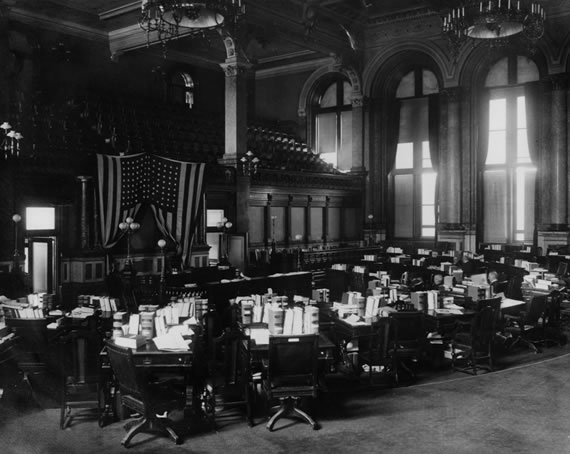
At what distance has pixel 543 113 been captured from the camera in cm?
1675

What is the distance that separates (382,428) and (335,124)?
16195mm

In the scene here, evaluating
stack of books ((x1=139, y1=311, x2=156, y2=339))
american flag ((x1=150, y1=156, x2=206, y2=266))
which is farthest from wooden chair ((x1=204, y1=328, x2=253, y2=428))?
american flag ((x1=150, y1=156, x2=206, y2=266))

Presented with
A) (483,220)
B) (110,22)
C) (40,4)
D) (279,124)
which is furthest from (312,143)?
(40,4)

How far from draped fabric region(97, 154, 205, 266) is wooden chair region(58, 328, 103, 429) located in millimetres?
6248

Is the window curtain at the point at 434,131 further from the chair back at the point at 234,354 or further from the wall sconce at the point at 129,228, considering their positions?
the chair back at the point at 234,354

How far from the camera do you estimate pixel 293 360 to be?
5.88 m

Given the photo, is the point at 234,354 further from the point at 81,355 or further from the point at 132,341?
the point at 81,355

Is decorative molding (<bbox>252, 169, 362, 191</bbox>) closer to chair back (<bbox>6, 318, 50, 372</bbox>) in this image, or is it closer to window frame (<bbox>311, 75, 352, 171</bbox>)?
window frame (<bbox>311, 75, 352, 171</bbox>)

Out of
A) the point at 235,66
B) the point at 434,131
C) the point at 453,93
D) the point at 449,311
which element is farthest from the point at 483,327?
the point at 434,131

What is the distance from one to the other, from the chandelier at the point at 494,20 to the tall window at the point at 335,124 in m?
8.90

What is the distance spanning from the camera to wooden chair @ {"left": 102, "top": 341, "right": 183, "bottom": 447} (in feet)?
17.7

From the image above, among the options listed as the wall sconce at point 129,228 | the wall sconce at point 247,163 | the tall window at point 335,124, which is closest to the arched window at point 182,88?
the tall window at point 335,124

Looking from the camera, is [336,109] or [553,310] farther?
[336,109]

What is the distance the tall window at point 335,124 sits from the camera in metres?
20.8
